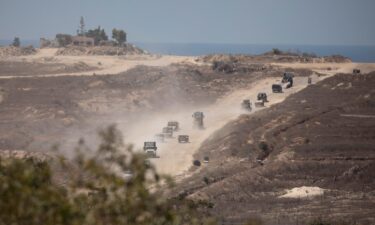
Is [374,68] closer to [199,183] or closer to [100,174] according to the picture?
[199,183]

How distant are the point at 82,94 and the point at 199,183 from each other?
43.9m

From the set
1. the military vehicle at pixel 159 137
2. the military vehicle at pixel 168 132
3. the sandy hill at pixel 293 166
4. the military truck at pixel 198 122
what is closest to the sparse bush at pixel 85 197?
the sandy hill at pixel 293 166

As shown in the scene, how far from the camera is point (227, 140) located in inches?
2226

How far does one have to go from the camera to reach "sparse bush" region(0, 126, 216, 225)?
32.9 feet

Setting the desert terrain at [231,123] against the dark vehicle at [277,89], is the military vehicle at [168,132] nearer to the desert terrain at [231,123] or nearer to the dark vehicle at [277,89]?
the desert terrain at [231,123]

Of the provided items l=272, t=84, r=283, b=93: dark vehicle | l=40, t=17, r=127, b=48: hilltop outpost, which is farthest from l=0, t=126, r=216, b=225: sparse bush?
l=40, t=17, r=127, b=48: hilltop outpost

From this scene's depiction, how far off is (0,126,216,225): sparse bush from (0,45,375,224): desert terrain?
1.69 m

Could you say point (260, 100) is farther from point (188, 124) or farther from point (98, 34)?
point (98, 34)

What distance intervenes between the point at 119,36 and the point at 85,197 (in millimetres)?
150453

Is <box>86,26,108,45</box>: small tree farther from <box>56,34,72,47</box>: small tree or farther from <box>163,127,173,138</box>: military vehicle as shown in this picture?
<box>163,127,173,138</box>: military vehicle

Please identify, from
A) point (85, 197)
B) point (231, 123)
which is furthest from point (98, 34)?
point (85, 197)

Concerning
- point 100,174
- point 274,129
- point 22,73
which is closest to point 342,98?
point 274,129

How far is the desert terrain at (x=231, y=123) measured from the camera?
4056 cm

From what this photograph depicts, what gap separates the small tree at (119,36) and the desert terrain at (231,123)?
1447 inches
